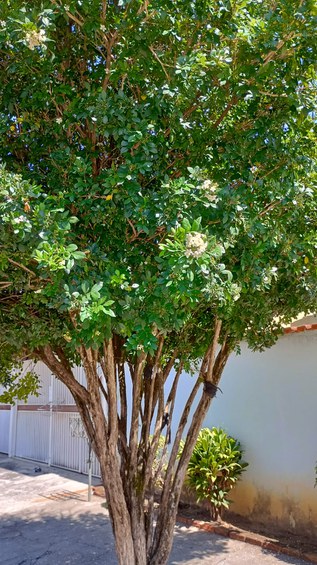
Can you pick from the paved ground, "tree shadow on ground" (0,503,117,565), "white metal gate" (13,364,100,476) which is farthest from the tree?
"white metal gate" (13,364,100,476)

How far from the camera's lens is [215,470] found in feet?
22.6

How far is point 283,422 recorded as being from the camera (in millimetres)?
6945

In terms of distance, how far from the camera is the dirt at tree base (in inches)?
242

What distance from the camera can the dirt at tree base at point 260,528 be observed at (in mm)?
6141

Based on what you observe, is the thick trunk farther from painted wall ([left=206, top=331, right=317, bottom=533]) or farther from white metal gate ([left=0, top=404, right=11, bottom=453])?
white metal gate ([left=0, top=404, right=11, bottom=453])

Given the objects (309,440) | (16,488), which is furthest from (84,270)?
(16,488)

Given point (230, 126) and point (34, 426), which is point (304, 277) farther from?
point (34, 426)

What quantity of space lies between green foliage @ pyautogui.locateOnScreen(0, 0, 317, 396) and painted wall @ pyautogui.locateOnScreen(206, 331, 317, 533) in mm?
2911

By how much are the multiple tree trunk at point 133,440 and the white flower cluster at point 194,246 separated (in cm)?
163

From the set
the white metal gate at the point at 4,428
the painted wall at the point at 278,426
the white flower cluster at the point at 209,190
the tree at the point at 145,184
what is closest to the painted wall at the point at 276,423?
the painted wall at the point at 278,426

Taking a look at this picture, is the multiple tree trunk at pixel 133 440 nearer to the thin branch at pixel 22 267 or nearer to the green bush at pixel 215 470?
the thin branch at pixel 22 267

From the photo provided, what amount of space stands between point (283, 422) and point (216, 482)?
1.28 metres

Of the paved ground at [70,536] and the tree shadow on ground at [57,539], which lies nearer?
the paved ground at [70,536]

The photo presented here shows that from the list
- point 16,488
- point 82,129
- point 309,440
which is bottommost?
point 16,488
